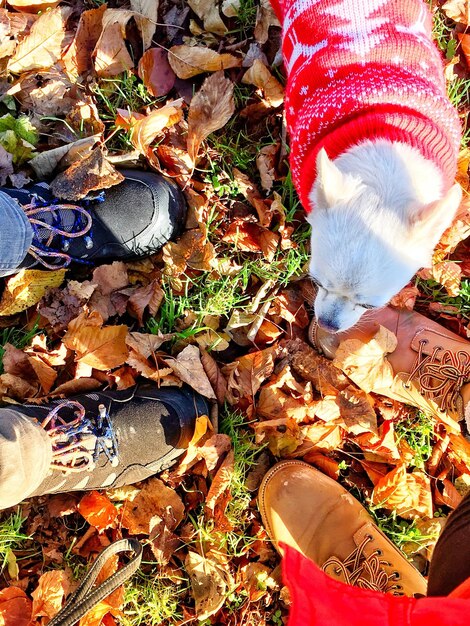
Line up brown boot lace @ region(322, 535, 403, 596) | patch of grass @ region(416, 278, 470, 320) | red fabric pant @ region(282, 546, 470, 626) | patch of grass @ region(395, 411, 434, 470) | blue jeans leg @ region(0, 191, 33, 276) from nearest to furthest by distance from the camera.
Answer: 1. red fabric pant @ region(282, 546, 470, 626)
2. blue jeans leg @ region(0, 191, 33, 276)
3. brown boot lace @ region(322, 535, 403, 596)
4. patch of grass @ region(395, 411, 434, 470)
5. patch of grass @ region(416, 278, 470, 320)

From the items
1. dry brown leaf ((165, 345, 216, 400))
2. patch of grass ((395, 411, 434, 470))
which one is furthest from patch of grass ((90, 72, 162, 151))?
patch of grass ((395, 411, 434, 470))

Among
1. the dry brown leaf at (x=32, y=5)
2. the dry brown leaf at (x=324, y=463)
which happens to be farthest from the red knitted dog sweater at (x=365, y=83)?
the dry brown leaf at (x=32, y=5)

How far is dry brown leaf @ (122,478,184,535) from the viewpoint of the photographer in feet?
8.71

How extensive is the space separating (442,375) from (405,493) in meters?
0.58

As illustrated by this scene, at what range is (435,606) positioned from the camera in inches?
58.2

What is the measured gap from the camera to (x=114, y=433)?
247 centimetres

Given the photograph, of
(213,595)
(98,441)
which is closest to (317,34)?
(98,441)

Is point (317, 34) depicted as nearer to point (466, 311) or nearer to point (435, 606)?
point (466, 311)

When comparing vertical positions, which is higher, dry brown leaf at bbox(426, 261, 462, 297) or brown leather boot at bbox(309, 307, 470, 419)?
dry brown leaf at bbox(426, 261, 462, 297)

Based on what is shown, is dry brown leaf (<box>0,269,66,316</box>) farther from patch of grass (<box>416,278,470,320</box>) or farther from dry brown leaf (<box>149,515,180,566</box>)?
patch of grass (<box>416,278,470,320</box>)

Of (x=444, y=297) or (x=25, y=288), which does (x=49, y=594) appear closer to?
(x=25, y=288)

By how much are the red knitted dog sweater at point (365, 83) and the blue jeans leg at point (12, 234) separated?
1.17 metres

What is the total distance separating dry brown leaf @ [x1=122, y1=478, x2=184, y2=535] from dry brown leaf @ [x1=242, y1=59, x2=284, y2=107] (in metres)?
2.02

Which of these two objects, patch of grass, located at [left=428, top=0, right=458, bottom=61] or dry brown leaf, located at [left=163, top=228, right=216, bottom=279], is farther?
patch of grass, located at [left=428, top=0, right=458, bottom=61]
